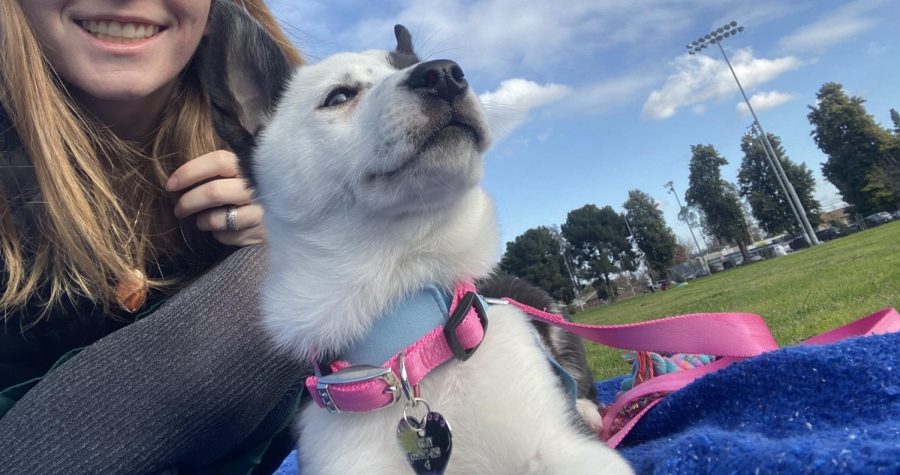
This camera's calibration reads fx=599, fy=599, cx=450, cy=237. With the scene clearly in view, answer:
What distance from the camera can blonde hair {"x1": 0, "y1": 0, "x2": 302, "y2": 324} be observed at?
2227 mm

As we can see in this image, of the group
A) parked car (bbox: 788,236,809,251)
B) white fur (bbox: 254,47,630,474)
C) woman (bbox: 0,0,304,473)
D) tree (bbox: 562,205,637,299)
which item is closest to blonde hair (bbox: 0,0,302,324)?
woman (bbox: 0,0,304,473)

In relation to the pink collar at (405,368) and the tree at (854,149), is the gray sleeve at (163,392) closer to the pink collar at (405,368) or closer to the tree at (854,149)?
the pink collar at (405,368)

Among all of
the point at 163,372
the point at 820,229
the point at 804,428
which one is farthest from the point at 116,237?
the point at 820,229

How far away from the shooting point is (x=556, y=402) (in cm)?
167

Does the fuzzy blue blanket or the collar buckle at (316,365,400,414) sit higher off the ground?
the collar buckle at (316,365,400,414)

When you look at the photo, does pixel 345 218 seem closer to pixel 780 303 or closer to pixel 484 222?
pixel 484 222

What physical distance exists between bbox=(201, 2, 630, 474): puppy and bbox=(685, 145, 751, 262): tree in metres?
57.4

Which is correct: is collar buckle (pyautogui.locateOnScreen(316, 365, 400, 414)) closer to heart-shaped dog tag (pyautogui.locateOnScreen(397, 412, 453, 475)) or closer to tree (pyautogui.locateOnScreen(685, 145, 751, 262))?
heart-shaped dog tag (pyautogui.locateOnScreen(397, 412, 453, 475))

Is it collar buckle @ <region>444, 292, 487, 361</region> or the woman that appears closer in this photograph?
collar buckle @ <region>444, 292, 487, 361</region>

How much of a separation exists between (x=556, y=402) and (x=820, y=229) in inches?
2358

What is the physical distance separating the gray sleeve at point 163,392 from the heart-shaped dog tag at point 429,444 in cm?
90

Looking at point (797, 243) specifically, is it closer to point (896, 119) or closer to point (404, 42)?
point (896, 119)

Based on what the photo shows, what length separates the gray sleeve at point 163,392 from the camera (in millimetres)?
1954

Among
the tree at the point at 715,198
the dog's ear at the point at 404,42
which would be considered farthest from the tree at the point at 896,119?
the dog's ear at the point at 404,42
